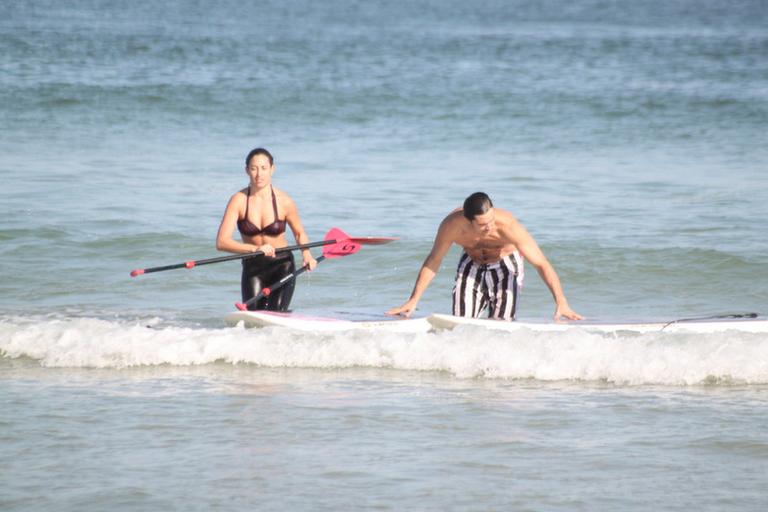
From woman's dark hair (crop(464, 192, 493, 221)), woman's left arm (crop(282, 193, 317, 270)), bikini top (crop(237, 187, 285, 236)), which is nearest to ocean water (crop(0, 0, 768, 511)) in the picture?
woman's left arm (crop(282, 193, 317, 270))

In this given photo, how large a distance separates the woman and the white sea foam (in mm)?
287

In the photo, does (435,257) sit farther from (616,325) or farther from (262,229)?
(616,325)

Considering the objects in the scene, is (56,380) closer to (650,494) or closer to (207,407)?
(207,407)

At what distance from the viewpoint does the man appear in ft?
22.1

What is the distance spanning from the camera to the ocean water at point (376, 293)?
4922 millimetres

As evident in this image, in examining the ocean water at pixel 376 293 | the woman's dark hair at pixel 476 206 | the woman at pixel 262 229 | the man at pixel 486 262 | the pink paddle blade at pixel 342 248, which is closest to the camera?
the ocean water at pixel 376 293

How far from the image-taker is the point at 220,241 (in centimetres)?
690

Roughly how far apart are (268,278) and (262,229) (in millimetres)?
371

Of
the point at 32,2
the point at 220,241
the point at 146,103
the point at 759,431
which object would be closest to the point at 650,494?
the point at 759,431

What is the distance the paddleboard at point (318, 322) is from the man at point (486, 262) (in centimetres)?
10

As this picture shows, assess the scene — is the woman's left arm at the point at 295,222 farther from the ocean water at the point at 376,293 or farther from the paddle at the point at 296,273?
the ocean water at the point at 376,293

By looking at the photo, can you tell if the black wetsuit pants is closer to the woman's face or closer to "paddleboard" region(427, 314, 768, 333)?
the woman's face

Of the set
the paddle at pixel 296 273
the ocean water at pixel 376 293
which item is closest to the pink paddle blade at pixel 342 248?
the paddle at pixel 296 273

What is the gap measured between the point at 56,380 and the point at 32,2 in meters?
51.9
